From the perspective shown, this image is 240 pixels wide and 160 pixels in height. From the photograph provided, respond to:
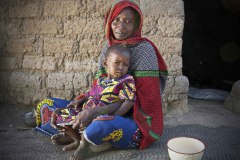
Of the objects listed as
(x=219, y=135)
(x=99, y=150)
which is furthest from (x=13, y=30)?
(x=219, y=135)

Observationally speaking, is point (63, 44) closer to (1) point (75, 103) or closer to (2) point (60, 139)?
(1) point (75, 103)

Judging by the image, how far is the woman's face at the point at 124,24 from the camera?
108 inches

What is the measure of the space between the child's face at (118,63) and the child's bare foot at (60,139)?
0.78 metres

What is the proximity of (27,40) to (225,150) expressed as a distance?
279cm

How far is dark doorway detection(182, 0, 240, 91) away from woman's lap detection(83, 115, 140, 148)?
162 inches

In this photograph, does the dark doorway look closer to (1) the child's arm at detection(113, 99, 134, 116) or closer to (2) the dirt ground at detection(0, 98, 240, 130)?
(2) the dirt ground at detection(0, 98, 240, 130)

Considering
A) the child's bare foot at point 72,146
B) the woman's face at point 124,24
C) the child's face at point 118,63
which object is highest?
the woman's face at point 124,24

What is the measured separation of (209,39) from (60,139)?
4686 mm

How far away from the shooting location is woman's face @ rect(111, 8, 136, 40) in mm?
2740

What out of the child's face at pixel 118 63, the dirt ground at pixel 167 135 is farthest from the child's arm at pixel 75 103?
the child's face at pixel 118 63

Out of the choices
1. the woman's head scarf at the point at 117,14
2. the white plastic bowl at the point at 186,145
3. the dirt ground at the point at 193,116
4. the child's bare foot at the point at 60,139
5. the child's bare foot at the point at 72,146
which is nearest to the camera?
the white plastic bowl at the point at 186,145

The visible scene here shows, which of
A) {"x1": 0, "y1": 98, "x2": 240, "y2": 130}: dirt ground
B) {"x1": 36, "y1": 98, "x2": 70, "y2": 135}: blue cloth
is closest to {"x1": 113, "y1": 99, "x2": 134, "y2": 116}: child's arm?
{"x1": 36, "y1": 98, "x2": 70, "y2": 135}: blue cloth

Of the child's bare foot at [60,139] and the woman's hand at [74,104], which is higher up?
the woman's hand at [74,104]

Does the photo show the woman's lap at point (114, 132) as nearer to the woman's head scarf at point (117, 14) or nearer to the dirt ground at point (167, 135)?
the dirt ground at point (167, 135)
